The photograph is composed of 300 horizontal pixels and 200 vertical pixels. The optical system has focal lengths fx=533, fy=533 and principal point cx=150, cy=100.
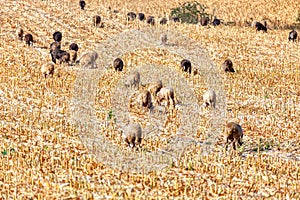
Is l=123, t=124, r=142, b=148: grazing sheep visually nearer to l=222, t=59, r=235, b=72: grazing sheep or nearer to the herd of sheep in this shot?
the herd of sheep

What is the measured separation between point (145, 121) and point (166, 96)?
1.81 meters

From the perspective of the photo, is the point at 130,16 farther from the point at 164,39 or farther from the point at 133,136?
the point at 133,136

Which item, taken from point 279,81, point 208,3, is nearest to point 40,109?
point 279,81

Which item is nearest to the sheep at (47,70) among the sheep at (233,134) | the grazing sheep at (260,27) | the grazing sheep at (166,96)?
the grazing sheep at (166,96)

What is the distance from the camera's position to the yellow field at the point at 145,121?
1313 cm

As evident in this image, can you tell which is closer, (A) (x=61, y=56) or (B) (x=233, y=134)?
(B) (x=233, y=134)

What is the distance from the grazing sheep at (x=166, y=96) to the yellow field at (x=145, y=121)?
1.32 m

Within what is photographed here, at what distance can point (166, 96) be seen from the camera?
66.0ft

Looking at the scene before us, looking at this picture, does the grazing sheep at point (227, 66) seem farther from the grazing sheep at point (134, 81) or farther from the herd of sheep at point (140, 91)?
the grazing sheep at point (134, 81)

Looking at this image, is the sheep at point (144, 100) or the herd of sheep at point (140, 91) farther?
the sheep at point (144, 100)

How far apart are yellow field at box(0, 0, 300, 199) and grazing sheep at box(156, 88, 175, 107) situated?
4.34ft

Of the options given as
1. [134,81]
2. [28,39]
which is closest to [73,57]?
[28,39]

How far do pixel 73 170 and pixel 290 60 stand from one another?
19.9m

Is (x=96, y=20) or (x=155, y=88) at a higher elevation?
(x=96, y=20)
